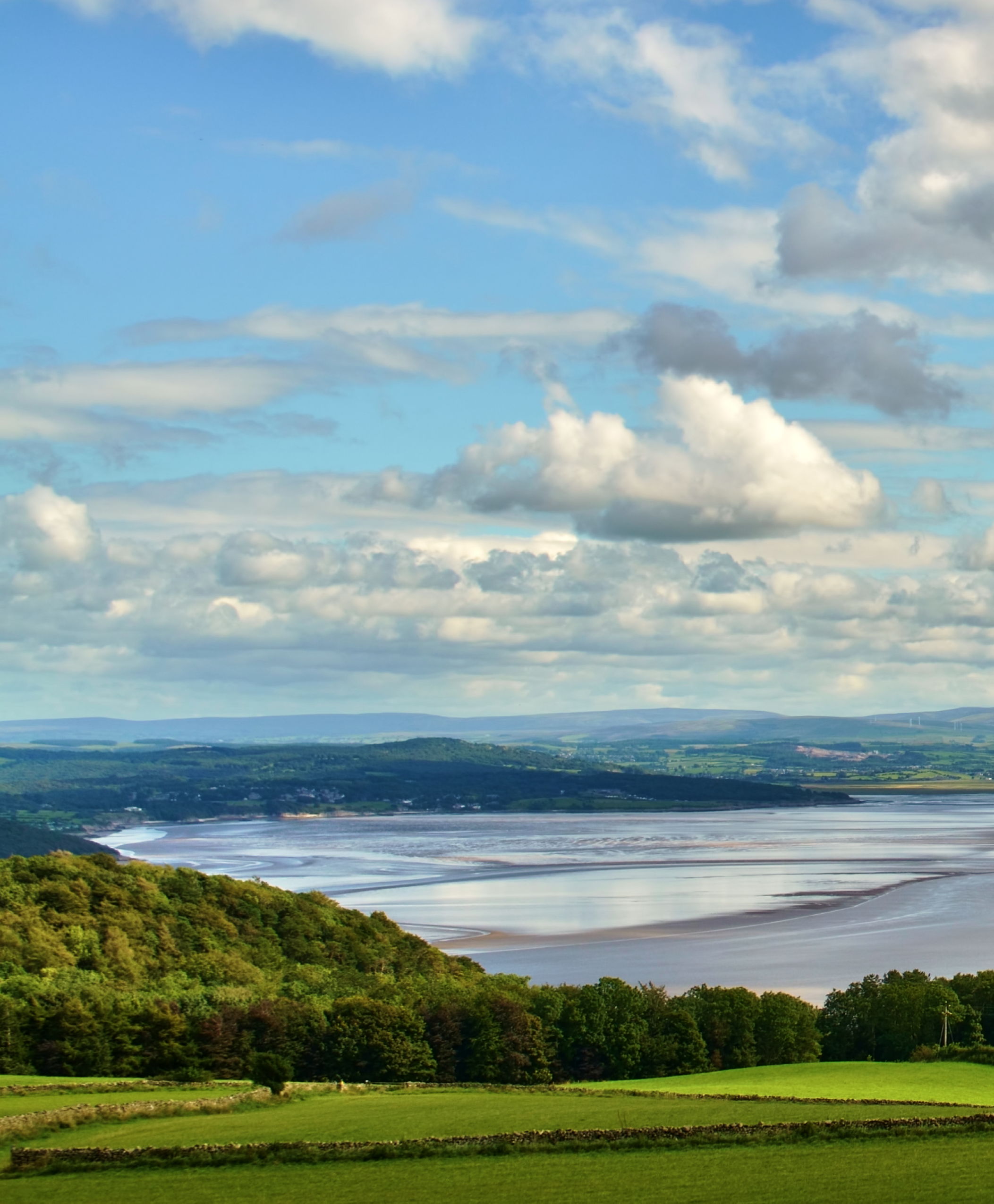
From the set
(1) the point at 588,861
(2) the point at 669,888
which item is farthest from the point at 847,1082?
(1) the point at 588,861

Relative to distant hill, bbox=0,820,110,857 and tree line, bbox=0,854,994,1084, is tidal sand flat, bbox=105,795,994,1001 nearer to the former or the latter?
distant hill, bbox=0,820,110,857

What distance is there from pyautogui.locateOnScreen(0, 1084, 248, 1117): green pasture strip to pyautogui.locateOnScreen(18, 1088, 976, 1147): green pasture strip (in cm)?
200

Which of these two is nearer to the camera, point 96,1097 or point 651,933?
point 96,1097

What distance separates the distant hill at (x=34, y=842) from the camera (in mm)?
142250

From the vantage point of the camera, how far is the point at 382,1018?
47.9 metres

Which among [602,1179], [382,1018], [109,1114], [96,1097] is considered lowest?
[382,1018]

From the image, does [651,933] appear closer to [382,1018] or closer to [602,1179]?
[382,1018]

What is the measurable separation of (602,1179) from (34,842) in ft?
440

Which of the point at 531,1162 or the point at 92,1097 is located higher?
the point at 531,1162

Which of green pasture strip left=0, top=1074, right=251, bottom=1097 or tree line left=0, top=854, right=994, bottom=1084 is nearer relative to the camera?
green pasture strip left=0, top=1074, right=251, bottom=1097

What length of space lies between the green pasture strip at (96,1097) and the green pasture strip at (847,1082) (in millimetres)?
12096

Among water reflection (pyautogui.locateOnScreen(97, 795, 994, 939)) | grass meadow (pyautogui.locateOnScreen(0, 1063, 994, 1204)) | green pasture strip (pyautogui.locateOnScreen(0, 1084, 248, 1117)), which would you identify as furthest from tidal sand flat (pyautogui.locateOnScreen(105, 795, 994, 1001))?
green pasture strip (pyautogui.locateOnScreen(0, 1084, 248, 1117))

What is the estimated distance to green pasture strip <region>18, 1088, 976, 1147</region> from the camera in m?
30.7

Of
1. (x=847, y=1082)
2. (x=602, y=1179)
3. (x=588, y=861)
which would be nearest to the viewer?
(x=602, y=1179)
